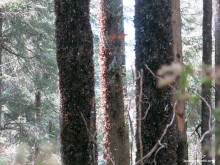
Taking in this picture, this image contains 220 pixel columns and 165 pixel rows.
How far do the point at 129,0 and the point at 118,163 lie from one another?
4.69 meters

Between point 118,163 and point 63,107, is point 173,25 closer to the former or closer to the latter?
point 63,107

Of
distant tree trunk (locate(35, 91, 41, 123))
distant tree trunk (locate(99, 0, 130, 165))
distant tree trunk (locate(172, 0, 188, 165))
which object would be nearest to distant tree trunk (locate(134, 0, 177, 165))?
distant tree trunk (locate(172, 0, 188, 165))

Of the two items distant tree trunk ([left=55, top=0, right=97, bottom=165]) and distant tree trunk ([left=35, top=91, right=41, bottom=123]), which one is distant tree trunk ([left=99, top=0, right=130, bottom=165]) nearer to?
distant tree trunk ([left=55, top=0, right=97, bottom=165])

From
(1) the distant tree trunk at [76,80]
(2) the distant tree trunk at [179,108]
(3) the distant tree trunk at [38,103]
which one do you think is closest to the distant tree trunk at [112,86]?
(2) the distant tree trunk at [179,108]

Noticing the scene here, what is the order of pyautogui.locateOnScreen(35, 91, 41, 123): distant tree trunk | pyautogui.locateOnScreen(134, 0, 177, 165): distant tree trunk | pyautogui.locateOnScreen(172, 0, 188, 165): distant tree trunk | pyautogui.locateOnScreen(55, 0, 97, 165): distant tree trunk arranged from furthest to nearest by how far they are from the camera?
1. pyautogui.locateOnScreen(35, 91, 41, 123): distant tree trunk
2. pyautogui.locateOnScreen(172, 0, 188, 165): distant tree trunk
3. pyautogui.locateOnScreen(134, 0, 177, 165): distant tree trunk
4. pyautogui.locateOnScreen(55, 0, 97, 165): distant tree trunk

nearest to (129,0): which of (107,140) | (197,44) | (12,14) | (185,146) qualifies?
(197,44)

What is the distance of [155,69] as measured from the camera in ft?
15.1

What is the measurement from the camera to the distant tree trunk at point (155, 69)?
4.58 m

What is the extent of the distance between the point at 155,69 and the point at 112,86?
2.80 metres

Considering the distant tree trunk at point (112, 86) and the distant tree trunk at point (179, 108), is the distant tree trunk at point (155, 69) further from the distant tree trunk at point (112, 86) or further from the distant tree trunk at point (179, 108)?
the distant tree trunk at point (112, 86)

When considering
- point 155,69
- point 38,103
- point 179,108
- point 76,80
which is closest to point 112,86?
point 179,108

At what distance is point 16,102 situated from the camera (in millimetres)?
13211

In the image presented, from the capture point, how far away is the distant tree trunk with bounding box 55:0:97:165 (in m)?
4.41

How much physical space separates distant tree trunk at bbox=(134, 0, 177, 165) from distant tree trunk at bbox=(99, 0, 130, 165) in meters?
2.61
